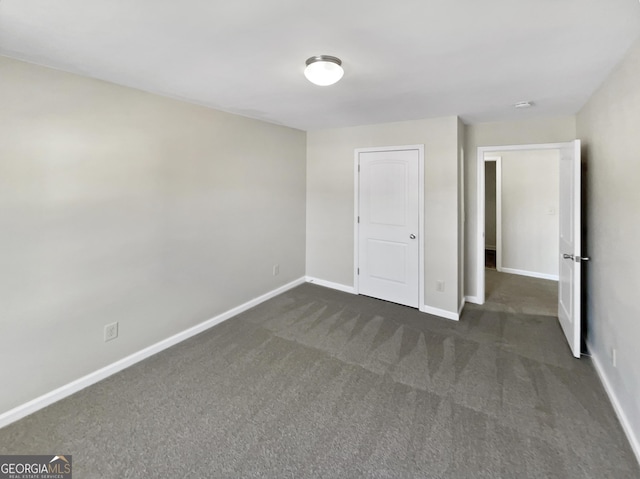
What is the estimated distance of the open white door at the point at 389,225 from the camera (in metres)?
3.64

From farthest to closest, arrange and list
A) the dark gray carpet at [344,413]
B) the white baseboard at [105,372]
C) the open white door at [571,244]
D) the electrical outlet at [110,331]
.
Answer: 1. the open white door at [571,244]
2. the electrical outlet at [110,331]
3. the white baseboard at [105,372]
4. the dark gray carpet at [344,413]

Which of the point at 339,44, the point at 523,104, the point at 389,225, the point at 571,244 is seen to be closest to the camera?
the point at 339,44

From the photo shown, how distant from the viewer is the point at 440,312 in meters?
3.49

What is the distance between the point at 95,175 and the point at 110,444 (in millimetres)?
1775

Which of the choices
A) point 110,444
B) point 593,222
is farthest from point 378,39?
point 110,444

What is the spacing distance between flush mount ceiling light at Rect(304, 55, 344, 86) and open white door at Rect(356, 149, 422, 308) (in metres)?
1.95

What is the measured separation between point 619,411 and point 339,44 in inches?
110

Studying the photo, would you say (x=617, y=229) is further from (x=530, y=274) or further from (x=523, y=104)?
(x=530, y=274)

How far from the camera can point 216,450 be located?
1694mm

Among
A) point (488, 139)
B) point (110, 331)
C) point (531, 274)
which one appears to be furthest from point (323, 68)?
point (531, 274)

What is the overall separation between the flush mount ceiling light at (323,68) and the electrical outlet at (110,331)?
→ 7.83 feet

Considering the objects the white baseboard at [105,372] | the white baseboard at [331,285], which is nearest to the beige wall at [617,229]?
the white baseboard at [331,285]

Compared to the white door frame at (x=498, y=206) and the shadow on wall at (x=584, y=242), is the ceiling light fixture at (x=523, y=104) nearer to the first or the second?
the shadow on wall at (x=584, y=242)

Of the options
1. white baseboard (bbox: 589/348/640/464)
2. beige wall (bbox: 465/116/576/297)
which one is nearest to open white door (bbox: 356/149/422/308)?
beige wall (bbox: 465/116/576/297)
